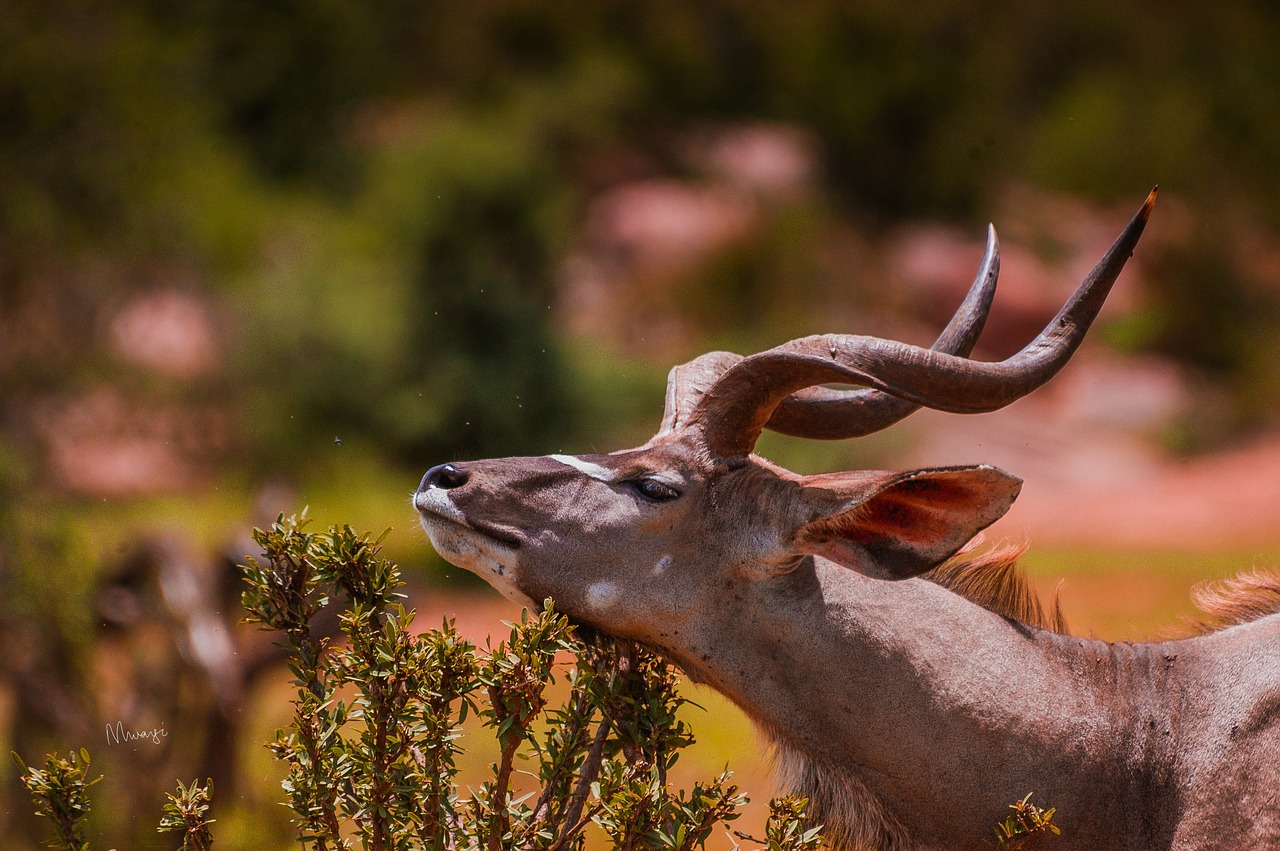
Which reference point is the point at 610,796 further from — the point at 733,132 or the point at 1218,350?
the point at 733,132

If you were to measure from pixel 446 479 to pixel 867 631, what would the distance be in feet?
3.67

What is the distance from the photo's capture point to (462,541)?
11.3 ft

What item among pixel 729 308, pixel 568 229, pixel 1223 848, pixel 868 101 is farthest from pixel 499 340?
pixel 868 101

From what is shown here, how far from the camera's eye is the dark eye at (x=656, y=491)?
3.55 metres

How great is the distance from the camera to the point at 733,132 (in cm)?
2984

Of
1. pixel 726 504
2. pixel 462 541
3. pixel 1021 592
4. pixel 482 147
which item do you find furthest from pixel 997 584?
pixel 482 147

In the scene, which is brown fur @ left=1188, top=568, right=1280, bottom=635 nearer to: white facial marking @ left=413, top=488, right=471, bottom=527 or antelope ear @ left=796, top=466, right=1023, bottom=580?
antelope ear @ left=796, top=466, right=1023, bottom=580

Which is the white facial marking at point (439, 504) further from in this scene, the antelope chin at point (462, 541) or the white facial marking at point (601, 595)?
the white facial marking at point (601, 595)

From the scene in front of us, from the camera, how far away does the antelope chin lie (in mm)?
3436

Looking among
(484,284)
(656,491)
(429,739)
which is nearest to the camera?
(429,739)

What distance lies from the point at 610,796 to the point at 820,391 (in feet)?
4.96

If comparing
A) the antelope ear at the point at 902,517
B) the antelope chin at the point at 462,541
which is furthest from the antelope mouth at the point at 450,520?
the antelope ear at the point at 902,517

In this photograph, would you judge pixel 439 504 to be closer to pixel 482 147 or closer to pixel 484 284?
pixel 484 284

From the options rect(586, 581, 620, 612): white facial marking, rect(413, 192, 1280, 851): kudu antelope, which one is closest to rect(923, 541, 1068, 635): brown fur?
rect(413, 192, 1280, 851): kudu antelope
